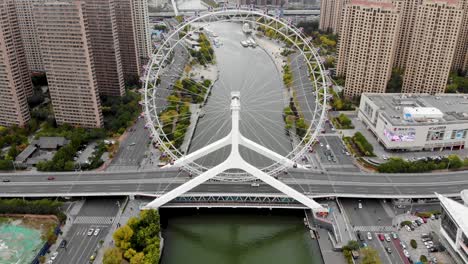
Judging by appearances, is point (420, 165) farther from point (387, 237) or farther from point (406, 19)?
point (406, 19)

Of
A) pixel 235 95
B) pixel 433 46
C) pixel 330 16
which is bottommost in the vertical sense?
pixel 330 16

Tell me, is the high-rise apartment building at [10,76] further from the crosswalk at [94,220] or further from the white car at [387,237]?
the white car at [387,237]

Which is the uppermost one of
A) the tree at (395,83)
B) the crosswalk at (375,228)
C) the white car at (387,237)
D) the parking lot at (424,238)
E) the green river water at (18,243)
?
the tree at (395,83)

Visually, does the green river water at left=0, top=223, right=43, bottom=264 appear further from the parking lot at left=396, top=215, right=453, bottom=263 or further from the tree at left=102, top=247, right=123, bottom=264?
the parking lot at left=396, top=215, right=453, bottom=263

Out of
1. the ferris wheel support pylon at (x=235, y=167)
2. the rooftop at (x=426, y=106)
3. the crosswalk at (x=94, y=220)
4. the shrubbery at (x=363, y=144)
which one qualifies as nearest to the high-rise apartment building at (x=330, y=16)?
the rooftop at (x=426, y=106)

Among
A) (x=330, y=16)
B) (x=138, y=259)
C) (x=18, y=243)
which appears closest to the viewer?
(x=138, y=259)

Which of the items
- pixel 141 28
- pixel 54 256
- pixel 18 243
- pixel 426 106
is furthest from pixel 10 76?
pixel 426 106

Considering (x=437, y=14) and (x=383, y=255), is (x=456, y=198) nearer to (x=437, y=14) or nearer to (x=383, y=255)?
(x=383, y=255)
